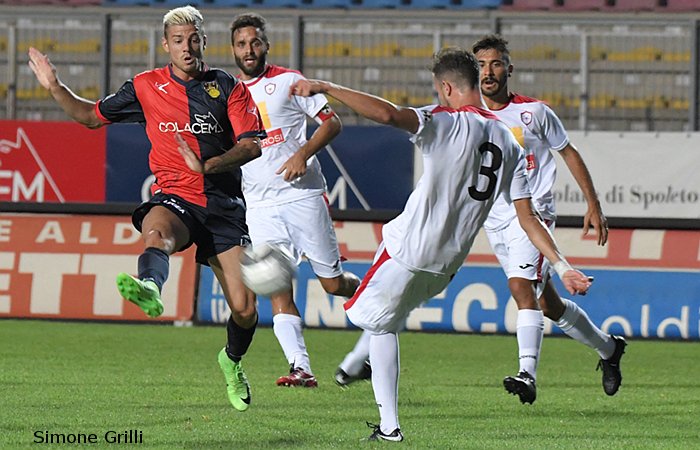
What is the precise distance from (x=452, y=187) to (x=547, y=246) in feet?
2.50

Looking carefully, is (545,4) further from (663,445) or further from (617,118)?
(663,445)

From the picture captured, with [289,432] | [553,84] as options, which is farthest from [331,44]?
[289,432]

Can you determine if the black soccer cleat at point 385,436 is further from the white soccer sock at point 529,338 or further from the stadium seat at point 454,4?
the stadium seat at point 454,4

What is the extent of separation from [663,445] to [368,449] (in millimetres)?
1398

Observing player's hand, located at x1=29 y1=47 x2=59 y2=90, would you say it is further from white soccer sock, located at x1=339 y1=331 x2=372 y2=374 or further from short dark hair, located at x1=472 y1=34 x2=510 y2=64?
short dark hair, located at x1=472 y1=34 x2=510 y2=64

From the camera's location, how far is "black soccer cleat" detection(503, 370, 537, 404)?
758 cm

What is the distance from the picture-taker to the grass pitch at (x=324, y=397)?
654cm

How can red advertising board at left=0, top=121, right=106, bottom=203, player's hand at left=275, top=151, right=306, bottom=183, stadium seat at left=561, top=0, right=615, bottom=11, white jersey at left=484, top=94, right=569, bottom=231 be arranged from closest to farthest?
1. player's hand at left=275, top=151, right=306, bottom=183
2. white jersey at left=484, top=94, right=569, bottom=231
3. red advertising board at left=0, top=121, right=106, bottom=203
4. stadium seat at left=561, top=0, right=615, bottom=11

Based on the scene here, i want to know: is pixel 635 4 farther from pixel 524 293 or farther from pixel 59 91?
pixel 59 91

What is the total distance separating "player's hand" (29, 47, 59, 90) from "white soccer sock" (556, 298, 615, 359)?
3422 millimetres

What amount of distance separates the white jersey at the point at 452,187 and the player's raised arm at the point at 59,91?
2116mm

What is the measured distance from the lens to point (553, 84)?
54.1 feet

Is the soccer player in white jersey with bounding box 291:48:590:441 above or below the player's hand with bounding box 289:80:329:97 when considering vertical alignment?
below

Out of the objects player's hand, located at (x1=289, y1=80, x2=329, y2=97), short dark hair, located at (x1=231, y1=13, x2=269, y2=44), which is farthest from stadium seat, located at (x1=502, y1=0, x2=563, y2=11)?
player's hand, located at (x1=289, y1=80, x2=329, y2=97)
